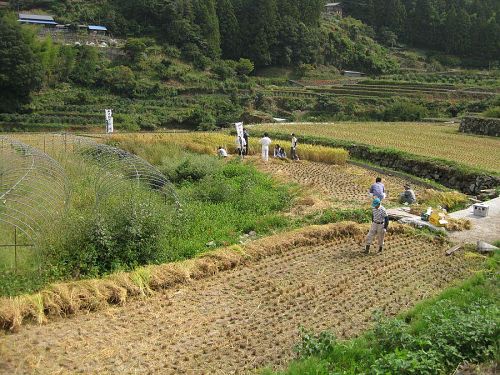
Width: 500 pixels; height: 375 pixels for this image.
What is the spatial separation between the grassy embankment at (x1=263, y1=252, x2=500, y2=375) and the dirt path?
603mm

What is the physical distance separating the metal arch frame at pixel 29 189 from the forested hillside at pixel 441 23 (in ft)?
225

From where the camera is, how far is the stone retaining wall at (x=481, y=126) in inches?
1246

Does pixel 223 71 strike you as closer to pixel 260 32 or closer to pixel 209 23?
pixel 209 23

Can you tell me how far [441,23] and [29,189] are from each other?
253 feet

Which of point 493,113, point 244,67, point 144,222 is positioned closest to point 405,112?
point 493,113

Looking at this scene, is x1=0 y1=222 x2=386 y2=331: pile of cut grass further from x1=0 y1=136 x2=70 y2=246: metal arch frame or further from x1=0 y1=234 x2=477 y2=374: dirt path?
x1=0 y1=136 x2=70 y2=246: metal arch frame

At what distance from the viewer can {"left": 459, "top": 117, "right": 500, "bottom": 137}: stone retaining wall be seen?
104ft

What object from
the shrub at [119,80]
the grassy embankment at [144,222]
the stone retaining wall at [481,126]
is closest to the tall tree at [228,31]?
the shrub at [119,80]

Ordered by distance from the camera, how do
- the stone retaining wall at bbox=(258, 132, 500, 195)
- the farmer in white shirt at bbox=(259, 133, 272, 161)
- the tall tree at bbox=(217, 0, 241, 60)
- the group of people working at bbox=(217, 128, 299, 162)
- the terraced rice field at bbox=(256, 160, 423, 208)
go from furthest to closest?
1. the tall tree at bbox=(217, 0, 241, 60)
2. the group of people working at bbox=(217, 128, 299, 162)
3. the farmer in white shirt at bbox=(259, 133, 272, 161)
4. the stone retaining wall at bbox=(258, 132, 500, 195)
5. the terraced rice field at bbox=(256, 160, 423, 208)

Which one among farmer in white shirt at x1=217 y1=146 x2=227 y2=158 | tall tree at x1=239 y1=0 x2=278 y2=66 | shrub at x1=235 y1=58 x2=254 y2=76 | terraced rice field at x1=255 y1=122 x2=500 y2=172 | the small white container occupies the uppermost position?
tall tree at x1=239 y1=0 x2=278 y2=66

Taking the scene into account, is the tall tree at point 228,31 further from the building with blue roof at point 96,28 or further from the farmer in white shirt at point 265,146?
the farmer in white shirt at point 265,146

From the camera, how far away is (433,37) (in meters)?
77.7

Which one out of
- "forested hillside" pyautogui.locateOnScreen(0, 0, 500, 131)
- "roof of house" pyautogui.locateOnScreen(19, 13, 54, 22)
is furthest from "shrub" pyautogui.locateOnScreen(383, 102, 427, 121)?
"roof of house" pyautogui.locateOnScreen(19, 13, 54, 22)

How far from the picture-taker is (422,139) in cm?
2875
